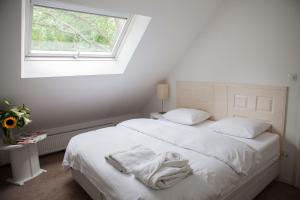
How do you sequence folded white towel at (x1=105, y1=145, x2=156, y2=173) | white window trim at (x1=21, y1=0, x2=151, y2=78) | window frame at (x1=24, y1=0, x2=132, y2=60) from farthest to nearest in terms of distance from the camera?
white window trim at (x1=21, y1=0, x2=151, y2=78)
window frame at (x1=24, y1=0, x2=132, y2=60)
folded white towel at (x1=105, y1=145, x2=156, y2=173)

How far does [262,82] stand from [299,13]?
2.60ft

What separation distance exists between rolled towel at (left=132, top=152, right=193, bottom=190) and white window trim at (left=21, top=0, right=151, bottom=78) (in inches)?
63.0

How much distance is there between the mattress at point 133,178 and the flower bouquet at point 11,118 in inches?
26.7

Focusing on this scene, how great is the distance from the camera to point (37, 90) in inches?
99.0

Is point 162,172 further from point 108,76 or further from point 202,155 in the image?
point 108,76

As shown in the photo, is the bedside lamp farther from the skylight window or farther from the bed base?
the bed base

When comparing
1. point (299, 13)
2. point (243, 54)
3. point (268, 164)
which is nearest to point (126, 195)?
point (268, 164)

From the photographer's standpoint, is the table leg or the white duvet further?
the table leg

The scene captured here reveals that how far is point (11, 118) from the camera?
7.55 ft

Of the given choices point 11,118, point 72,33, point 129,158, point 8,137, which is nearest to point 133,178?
point 129,158

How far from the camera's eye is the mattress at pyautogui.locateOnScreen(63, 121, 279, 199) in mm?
1381

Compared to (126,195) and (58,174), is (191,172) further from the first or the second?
(58,174)

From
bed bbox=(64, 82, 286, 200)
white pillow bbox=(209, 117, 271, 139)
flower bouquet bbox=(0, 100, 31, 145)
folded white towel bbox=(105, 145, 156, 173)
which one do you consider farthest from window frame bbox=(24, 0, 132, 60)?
white pillow bbox=(209, 117, 271, 139)

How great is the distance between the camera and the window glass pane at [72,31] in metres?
2.28
